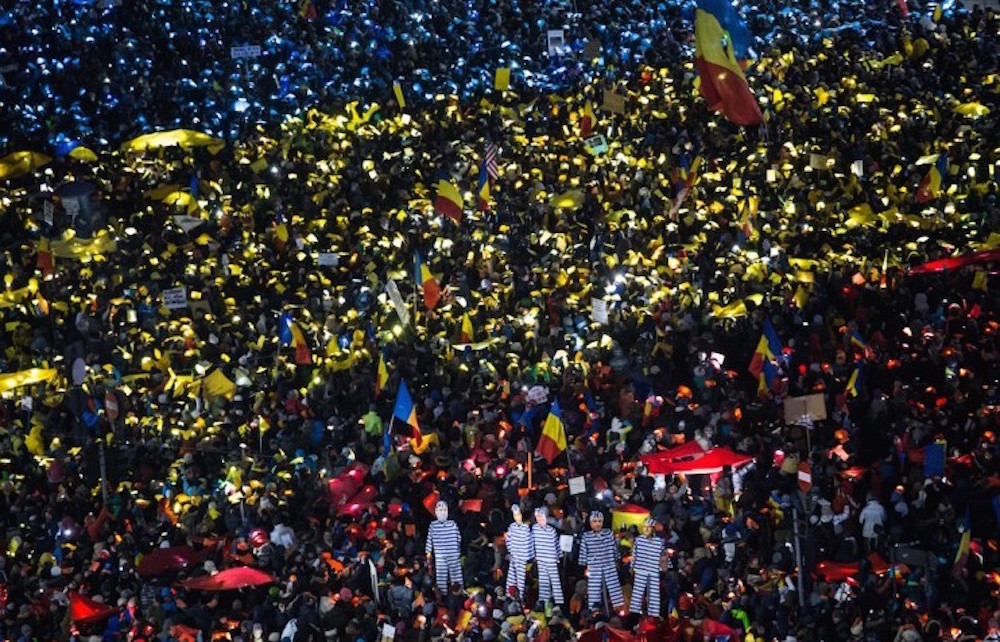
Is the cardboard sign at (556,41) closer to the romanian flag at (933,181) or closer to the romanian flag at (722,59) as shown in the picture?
the romanian flag at (933,181)

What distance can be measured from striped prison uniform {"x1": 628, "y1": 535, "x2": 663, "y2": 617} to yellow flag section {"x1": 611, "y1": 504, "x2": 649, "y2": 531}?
1.02m

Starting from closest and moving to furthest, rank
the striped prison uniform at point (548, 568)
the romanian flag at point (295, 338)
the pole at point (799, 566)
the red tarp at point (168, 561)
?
the pole at point (799, 566)
the striped prison uniform at point (548, 568)
the red tarp at point (168, 561)
the romanian flag at point (295, 338)

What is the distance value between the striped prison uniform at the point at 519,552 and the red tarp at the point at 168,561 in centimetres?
374

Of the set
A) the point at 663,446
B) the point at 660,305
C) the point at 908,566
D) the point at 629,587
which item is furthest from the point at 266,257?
the point at 908,566

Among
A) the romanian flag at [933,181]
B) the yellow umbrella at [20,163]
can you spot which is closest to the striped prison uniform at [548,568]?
the romanian flag at [933,181]

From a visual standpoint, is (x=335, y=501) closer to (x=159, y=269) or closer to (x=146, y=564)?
(x=146, y=564)

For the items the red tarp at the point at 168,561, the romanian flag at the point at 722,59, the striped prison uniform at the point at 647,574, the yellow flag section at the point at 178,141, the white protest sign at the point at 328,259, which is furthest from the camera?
the yellow flag section at the point at 178,141

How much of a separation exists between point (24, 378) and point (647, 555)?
10017mm

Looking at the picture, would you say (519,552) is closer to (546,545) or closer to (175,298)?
(546,545)

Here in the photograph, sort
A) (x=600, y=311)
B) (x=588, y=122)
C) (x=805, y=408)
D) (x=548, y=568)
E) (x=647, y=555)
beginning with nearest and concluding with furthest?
(x=647, y=555) < (x=548, y=568) < (x=805, y=408) < (x=600, y=311) < (x=588, y=122)

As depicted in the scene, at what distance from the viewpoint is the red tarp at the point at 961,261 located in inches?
1048

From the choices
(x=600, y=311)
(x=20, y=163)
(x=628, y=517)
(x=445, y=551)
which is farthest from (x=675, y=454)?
(x=20, y=163)

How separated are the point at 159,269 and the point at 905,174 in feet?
33.9

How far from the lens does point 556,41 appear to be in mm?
34781
